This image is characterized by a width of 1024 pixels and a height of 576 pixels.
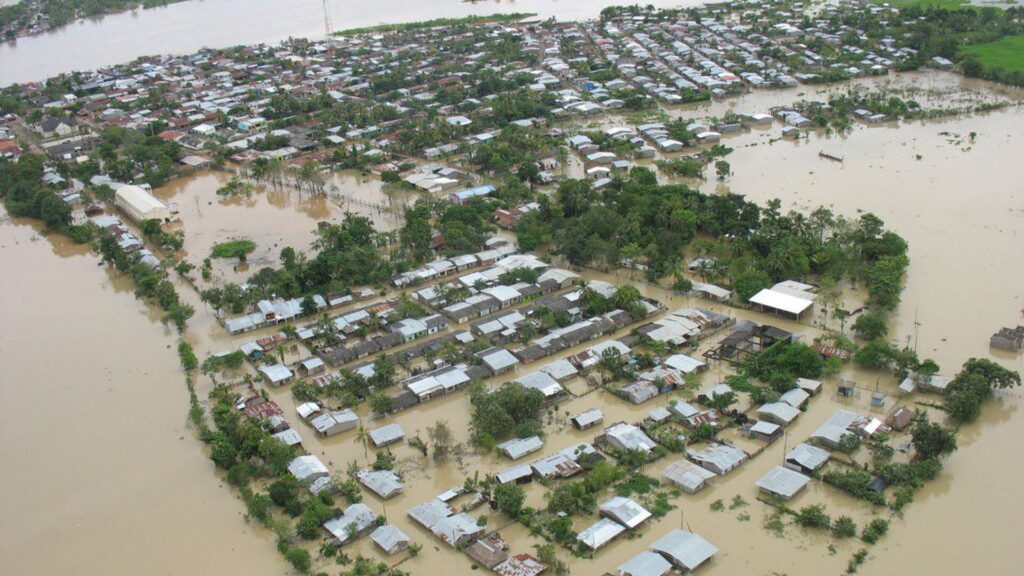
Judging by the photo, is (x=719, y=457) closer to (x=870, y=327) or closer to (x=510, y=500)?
(x=510, y=500)

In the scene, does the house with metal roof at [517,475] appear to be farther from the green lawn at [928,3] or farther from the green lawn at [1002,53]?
the green lawn at [928,3]

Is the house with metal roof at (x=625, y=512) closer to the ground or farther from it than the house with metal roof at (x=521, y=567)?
farther from it

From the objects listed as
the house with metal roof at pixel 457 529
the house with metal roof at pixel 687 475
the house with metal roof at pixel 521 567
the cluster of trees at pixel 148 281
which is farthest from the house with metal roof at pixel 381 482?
the cluster of trees at pixel 148 281

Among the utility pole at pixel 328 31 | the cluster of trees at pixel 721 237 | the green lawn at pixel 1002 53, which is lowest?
the cluster of trees at pixel 721 237

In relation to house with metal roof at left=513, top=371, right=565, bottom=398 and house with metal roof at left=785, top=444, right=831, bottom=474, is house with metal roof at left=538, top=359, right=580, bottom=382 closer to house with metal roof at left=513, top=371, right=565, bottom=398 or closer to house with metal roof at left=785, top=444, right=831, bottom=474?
house with metal roof at left=513, top=371, right=565, bottom=398

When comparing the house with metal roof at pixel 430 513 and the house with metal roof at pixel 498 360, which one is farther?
the house with metal roof at pixel 498 360

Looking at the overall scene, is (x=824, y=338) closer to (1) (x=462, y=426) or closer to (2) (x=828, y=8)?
(1) (x=462, y=426)

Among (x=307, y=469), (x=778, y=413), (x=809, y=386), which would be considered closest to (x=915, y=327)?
(x=809, y=386)

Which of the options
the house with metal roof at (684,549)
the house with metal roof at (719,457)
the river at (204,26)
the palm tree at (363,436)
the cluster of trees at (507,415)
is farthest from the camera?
the river at (204,26)

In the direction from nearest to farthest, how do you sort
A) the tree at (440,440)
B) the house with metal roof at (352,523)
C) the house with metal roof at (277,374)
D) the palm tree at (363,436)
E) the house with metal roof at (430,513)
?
the house with metal roof at (352,523) < the house with metal roof at (430,513) < the tree at (440,440) < the palm tree at (363,436) < the house with metal roof at (277,374)
